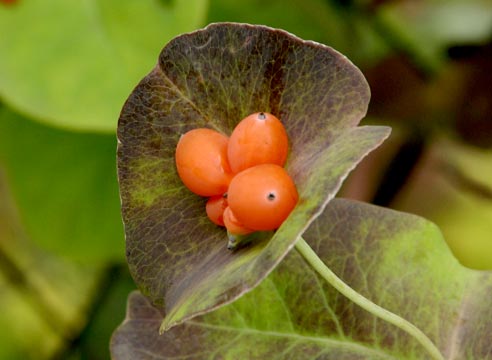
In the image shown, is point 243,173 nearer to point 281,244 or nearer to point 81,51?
point 281,244

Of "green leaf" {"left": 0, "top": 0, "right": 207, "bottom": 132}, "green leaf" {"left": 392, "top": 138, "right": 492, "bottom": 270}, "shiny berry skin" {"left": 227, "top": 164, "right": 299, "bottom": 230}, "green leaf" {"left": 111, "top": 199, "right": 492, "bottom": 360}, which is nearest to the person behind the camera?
"shiny berry skin" {"left": 227, "top": 164, "right": 299, "bottom": 230}

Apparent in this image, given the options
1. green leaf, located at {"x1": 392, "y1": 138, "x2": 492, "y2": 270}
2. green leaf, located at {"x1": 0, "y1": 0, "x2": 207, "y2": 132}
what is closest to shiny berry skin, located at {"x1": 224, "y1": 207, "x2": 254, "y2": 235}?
green leaf, located at {"x1": 0, "y1": 0, "x2": 207, "y2": 132}

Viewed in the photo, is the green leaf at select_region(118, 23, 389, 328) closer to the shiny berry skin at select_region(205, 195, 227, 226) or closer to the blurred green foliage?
the shiny berry skin at select_region(205, 195, 227, 226)

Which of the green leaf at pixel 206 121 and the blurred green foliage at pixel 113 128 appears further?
the blurred green foliage at pixel 113 128

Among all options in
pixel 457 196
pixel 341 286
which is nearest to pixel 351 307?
pixel 341 286

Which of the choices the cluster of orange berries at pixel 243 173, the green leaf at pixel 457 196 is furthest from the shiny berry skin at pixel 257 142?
the green leaf at pixel 457 196

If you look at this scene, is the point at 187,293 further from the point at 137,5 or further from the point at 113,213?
the point at 113,213

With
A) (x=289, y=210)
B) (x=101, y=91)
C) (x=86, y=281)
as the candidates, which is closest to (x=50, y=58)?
(x=101, y=91)

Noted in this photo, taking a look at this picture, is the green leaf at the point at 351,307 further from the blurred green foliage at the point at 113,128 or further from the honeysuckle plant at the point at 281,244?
the blurred green foliage at the point at 113,128
